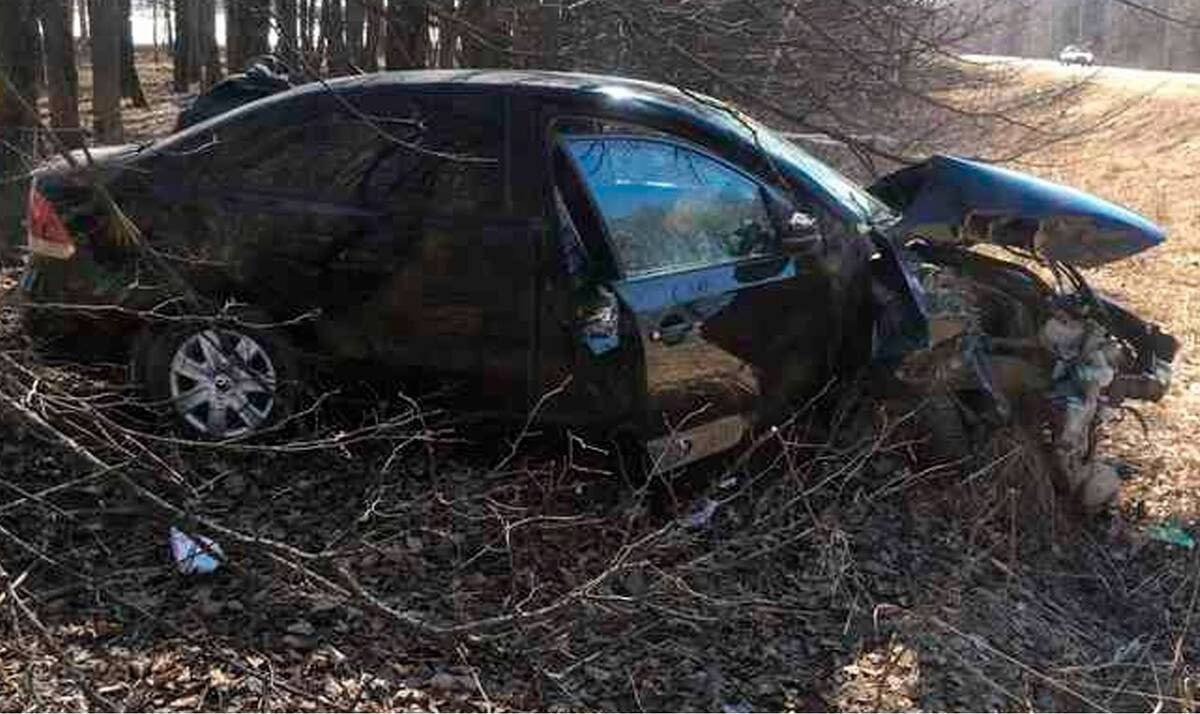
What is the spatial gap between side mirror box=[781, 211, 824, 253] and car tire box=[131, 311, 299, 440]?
1.92 metres

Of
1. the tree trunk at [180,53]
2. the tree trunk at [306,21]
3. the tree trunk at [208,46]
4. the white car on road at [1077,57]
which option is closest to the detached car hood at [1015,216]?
the tree trunk at [306,21]

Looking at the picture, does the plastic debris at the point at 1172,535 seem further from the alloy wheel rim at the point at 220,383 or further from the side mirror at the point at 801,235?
the alloy wheel rim at the point at 220,383

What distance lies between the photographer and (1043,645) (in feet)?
15.0

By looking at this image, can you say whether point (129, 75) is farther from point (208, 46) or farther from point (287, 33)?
point (287, 33)

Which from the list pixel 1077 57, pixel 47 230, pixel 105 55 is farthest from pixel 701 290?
pixel 1077 57

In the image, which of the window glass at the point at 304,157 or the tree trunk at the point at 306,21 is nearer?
the window glass at the point at 304,157

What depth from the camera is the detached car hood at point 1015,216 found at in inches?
215

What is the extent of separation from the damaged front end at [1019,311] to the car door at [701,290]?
51 centimetres

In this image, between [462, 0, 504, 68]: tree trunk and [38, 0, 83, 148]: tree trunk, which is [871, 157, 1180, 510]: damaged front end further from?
[38, 0, 83, 148]: tree trunk

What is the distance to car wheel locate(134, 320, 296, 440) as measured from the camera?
501 centimetres

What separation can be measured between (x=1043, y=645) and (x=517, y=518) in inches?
72.8

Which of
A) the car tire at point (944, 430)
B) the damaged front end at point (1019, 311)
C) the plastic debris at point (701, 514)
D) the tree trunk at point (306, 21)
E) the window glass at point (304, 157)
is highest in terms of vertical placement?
the tree trunk at point (306, 21)

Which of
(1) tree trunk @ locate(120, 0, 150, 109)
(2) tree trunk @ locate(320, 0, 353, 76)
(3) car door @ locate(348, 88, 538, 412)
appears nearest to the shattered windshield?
(3) car door @ locate(348, 88, 538, 412)

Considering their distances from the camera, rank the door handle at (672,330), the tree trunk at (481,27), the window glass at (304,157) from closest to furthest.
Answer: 1. the door handle at (672,330)
2. the window glass at (304,157)
3. the tree trunk at (481,27)
